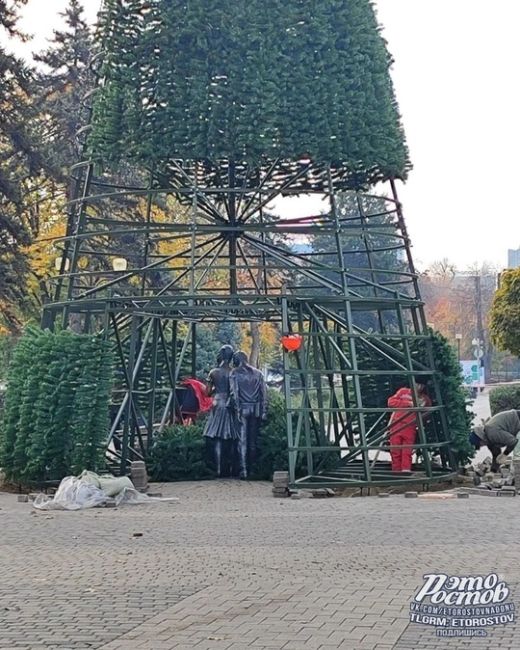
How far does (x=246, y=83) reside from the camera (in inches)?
745

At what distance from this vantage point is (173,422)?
2306 cm

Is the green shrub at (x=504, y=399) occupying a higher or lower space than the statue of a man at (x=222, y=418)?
higher

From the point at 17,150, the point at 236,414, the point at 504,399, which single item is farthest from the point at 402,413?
the point at 17,150

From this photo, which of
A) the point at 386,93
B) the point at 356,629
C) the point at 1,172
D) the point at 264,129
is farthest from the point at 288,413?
the point at 1,172

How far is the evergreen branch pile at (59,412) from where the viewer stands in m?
18.5

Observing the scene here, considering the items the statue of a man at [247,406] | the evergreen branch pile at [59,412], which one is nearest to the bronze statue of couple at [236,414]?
the statue of a man at [247,406]

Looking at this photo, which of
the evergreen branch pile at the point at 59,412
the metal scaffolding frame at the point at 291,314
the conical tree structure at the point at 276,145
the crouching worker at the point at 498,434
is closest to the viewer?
the evergreen branch pile at the point at 59,412

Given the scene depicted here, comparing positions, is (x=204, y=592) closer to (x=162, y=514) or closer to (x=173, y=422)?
(x=162, y=514)

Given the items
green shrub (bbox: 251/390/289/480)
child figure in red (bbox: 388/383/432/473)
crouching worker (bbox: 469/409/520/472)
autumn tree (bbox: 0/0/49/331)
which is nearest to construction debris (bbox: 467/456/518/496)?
crouching worker (bbox: 469/409/520/472)

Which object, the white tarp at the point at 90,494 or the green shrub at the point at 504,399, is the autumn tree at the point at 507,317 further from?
the white tarp at the point at 90,494

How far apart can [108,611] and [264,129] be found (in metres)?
11.2

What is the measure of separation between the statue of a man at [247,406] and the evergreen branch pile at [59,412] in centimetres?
256

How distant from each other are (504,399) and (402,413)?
527 inches

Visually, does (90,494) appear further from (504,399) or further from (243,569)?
(504,399)
